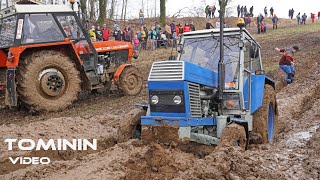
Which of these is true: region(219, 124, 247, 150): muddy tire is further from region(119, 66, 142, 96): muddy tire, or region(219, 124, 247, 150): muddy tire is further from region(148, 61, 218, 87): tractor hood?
region(119, 66, 142, 96): muddy tire

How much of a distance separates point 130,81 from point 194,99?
5735 millimetres

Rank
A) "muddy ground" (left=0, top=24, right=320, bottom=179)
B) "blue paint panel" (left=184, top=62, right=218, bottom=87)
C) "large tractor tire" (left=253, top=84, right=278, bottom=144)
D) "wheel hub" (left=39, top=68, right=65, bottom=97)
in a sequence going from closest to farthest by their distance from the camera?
"muddy ground" (left=0, top=24, right=320, bottom=179) < "blue paint panel" (left=184, top=62, right=218, bottom=87) < "large tractor tire" (left=253, top=84, right=278, bottom=144) < "wheel hub" (left=39, top=68, right=65, bottom=97)

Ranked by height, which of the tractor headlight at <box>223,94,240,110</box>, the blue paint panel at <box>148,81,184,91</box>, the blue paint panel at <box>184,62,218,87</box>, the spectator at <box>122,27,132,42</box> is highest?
the spectator at <box>122,27,132,42</box>

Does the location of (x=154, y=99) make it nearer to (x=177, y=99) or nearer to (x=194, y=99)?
(x=177, y=99)

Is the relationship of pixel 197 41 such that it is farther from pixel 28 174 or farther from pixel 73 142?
pixel 28 174

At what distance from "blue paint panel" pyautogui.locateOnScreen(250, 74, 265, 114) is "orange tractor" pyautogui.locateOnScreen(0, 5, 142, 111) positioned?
4.73m

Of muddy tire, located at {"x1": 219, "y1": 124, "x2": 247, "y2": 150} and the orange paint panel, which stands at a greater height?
the orange paint panel

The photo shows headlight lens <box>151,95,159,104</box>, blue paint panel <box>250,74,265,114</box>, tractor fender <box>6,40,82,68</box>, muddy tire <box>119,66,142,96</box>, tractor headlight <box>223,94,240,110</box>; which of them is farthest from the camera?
muddy tire <box>119,66,142,96</box>

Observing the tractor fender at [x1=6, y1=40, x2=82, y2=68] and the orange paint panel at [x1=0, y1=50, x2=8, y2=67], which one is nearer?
the tractor fender at [x1=6, y1=40, x2=82, y2=68]

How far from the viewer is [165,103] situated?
5.46 m

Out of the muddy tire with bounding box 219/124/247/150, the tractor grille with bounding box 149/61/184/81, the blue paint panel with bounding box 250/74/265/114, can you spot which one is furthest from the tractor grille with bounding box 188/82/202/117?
the blue paint panel with bounding box 250/74/265/114

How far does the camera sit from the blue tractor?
17.6 ft

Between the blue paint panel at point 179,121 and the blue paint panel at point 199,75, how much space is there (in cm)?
55

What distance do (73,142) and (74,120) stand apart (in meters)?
1.62
